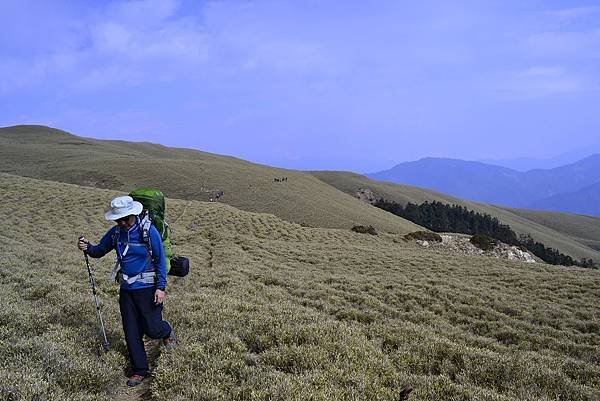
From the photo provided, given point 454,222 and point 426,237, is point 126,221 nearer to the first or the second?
point 426,237

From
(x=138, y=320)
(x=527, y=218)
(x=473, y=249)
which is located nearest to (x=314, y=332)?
(x=138, y=320)

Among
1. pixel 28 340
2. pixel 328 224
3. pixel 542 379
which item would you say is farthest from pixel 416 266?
pixel 328 224

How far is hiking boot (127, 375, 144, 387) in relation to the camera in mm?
6064

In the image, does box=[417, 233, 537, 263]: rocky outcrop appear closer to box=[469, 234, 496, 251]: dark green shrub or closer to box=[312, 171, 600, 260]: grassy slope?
box=[469, 234, 496, 251]: dark green shrub

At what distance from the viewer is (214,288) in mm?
13406

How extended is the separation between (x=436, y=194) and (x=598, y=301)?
5979 inches

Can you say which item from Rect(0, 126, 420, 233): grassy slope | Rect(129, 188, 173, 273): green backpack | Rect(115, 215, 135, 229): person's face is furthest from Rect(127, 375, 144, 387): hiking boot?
Rect(0, 126, 420, 233): grassy slope

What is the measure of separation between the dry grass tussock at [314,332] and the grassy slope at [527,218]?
340ft

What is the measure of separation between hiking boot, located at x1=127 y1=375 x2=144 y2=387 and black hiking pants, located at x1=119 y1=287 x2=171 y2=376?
13 centimetres

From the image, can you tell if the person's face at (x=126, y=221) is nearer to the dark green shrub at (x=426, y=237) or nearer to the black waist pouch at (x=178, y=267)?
the black waist pouch at (x=178, y=267)

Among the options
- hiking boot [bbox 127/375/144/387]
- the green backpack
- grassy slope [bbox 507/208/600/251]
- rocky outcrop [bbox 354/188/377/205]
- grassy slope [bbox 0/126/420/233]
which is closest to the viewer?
hiking boot [bbox 127/375/144/387]

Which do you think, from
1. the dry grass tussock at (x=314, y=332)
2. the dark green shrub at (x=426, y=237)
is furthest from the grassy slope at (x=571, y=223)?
the dry grass tussock at (x=314, y=332)

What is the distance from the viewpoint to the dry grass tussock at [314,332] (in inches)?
224

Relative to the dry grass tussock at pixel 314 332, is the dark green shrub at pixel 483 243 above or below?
below
